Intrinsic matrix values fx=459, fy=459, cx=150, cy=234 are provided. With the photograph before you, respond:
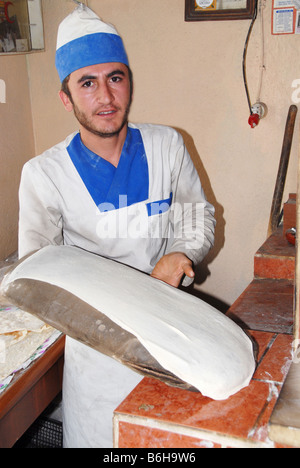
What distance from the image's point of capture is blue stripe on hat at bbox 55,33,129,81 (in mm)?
1581

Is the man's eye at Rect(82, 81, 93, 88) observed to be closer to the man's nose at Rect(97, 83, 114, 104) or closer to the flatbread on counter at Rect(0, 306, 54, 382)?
the man's nose at Rect(97, 83, 114, 104)

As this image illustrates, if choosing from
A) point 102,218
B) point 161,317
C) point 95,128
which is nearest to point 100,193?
point 102,218

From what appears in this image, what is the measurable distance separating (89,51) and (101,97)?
0.56ft

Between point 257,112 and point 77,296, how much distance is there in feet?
7.45

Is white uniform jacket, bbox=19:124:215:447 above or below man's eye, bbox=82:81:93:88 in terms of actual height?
below

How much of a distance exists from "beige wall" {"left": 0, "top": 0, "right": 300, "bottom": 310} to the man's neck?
1.51m

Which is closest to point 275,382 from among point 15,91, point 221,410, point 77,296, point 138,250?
point 221,410

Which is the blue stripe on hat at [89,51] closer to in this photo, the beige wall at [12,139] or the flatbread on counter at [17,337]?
the flatbread on counter at [17,337]

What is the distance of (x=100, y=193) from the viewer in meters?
1.67

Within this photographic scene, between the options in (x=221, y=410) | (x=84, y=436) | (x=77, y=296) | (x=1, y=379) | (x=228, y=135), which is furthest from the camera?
(x=228, y=135)

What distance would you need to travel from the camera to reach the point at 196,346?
0.91 metres

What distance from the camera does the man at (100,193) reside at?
1.59 m

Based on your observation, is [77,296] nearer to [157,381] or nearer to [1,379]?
[157,381]

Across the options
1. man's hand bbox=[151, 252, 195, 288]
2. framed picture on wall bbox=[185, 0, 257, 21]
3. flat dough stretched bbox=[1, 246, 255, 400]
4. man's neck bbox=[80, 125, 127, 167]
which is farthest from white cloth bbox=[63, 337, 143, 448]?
framed picture on wall bbox=[185, 0, 257, 21]
